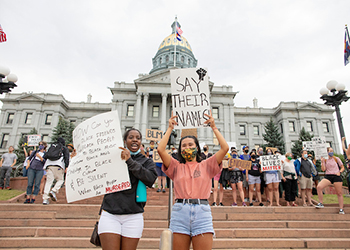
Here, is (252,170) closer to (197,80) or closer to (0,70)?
(197,80)

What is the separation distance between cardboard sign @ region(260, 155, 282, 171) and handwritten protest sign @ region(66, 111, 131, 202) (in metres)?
6.75

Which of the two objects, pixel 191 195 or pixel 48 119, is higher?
pixel 48 119

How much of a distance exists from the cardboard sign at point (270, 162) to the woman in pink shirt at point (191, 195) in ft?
19.8

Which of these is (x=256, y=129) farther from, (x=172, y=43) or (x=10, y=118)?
(x=10, y=118)

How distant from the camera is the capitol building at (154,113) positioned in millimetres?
37812

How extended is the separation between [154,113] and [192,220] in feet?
123

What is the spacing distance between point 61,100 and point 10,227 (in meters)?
41.6

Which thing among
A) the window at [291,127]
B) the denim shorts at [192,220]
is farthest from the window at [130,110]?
the denim shorts at [192,220]

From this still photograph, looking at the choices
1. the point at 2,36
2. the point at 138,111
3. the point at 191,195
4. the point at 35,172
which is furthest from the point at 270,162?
the point at 138,111

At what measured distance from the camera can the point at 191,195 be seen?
8.27 feet

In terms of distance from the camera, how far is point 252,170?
8.39 m

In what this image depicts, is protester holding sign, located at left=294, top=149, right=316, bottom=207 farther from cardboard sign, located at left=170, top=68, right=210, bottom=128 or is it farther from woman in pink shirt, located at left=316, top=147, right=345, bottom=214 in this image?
cardboard sign, located at left=170, top=68, right=210, bottom=128

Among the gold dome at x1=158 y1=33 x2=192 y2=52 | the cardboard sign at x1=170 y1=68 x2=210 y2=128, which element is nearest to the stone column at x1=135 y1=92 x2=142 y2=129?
the gold dome at x1=158 y1=33 x2=192 y2=52

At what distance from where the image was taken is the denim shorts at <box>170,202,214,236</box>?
7.75 ft
